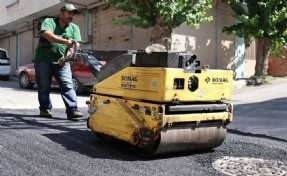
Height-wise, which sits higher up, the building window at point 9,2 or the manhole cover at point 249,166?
the building window at point 9,2

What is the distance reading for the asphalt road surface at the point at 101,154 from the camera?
3.83 meters

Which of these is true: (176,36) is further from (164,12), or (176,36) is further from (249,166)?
(249,166)

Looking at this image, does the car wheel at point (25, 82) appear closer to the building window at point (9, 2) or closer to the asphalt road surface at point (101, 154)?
the asphalt road surface at point (101, 154)

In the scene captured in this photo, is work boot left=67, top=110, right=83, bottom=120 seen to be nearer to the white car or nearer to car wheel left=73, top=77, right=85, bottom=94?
car wheel left=73, top=77, right=85, bottom=94

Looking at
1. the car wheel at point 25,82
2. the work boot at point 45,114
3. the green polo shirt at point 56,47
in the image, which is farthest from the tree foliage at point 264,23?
the work boot at point 45,114

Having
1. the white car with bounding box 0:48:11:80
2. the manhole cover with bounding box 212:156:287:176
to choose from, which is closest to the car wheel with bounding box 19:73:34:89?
the white car with bounding box 0:48:11:80

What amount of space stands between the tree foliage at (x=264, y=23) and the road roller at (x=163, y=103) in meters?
11.2

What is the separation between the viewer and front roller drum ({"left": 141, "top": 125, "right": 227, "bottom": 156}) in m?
4.21

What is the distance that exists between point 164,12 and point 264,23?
15.6ft

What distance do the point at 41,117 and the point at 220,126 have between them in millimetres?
3220

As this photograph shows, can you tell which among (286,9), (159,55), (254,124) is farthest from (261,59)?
(159,55)

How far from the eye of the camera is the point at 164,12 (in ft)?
41.6

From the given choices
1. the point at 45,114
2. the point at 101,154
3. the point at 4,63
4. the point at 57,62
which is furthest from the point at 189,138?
the point at 4,63

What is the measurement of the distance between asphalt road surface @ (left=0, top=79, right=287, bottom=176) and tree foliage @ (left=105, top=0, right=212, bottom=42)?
669 cm
